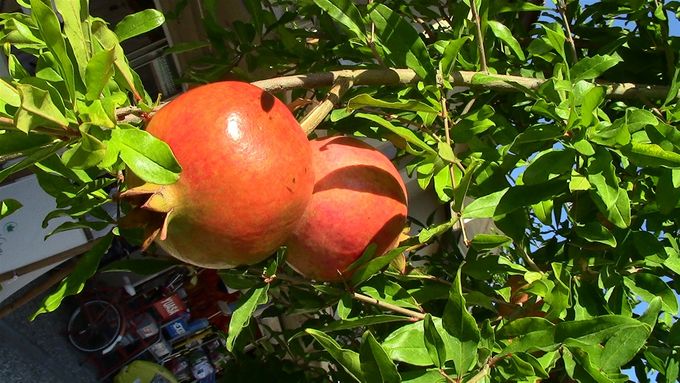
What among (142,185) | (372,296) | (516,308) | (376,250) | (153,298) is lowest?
(153,298)

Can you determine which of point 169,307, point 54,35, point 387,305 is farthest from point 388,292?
point 169,307

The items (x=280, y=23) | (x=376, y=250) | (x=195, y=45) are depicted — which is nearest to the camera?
(x=376, y=250)

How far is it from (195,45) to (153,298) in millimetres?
3352

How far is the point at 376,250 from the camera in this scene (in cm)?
76

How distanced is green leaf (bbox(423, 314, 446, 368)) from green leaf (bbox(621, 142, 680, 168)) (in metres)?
0.29

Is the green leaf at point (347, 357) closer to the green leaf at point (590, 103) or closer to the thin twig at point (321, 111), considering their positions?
the thin twig at point (321, 111)

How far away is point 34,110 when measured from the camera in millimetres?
517

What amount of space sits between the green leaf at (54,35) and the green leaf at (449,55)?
0.45m

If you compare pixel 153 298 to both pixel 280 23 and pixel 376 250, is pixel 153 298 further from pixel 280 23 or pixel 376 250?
pixel 376 250

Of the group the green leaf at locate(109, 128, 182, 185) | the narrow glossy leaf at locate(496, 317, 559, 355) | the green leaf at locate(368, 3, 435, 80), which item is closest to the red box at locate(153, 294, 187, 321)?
the green leaf at locate(368, 3, 435, 80)

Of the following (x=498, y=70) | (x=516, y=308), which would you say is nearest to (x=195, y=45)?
(x=498, y=70)

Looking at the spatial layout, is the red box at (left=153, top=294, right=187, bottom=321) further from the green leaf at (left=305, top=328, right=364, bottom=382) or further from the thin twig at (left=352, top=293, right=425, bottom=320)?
the green leaf at (left=305, top=328, right=364, bottom=382)

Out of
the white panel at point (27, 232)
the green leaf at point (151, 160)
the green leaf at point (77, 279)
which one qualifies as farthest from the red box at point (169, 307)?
the green leaf at point (151, 160)

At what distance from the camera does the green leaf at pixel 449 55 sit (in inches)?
33.1
